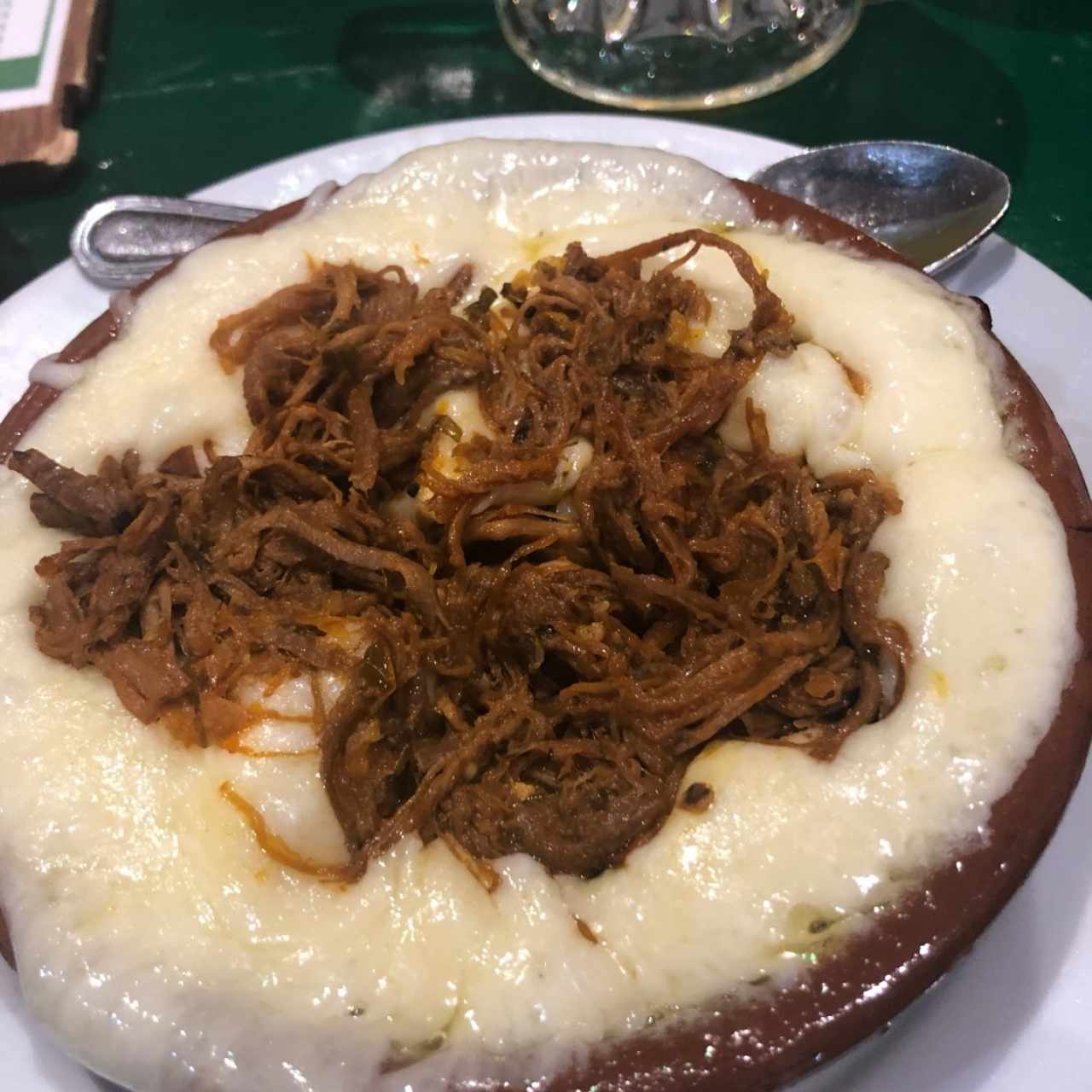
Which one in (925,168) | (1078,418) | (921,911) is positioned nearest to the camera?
(921,911)

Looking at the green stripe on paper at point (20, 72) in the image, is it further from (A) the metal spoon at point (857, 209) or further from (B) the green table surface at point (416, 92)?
(A) the metal spoon at point (857, 209)

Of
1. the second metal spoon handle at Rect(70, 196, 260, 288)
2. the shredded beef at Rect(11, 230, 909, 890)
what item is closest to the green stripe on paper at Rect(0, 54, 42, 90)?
the second metal spoon handle at Rect(70, 196, 260, 288)

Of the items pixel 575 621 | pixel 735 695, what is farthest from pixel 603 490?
pixel 735 695

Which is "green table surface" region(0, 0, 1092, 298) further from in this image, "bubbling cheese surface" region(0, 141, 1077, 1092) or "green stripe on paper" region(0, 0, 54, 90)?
"bubbling cheese surface" region(0, 141, 1077, 1092)

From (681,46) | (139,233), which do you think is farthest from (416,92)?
(139,233)

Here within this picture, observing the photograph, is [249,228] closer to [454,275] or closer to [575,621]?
[454,275]

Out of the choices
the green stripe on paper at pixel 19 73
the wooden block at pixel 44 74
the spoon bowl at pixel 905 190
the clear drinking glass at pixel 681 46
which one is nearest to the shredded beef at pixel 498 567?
the spoon bowl at pixel 905 190

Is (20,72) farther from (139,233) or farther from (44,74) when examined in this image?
(139,233)
